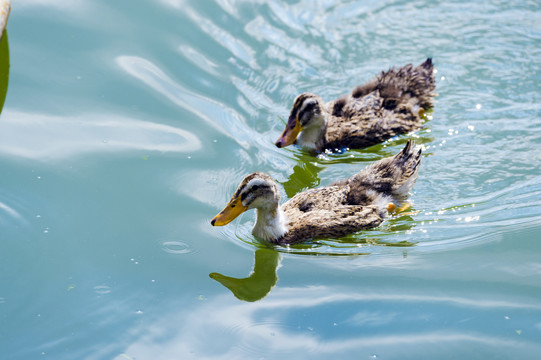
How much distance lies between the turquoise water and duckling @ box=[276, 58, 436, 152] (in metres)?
0.21

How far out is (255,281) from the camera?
6.39 metres

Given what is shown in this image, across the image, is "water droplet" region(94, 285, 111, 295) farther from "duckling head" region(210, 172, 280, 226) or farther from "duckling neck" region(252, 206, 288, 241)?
"duckling neck" region(252, 206, 288, 241)

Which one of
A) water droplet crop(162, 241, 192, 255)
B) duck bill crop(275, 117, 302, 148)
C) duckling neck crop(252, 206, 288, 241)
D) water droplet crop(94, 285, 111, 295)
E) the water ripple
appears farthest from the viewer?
duck bill crop(275, 117, 302, 148)

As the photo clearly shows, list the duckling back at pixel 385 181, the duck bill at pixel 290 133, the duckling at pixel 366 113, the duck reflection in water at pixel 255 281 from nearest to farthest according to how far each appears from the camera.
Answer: the duck reflection in water at pixel 255 281 < the duckling back at pixel 385 181 < the duck bill at pixel 290 133 < the duckling at pixel 366 113

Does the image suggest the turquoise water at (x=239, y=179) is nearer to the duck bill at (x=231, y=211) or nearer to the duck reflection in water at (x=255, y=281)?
the duck reflection in water at (x=255, y=281)

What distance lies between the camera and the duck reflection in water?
6.23 meters

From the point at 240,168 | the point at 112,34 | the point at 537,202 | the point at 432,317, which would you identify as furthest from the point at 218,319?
the point at 112,34

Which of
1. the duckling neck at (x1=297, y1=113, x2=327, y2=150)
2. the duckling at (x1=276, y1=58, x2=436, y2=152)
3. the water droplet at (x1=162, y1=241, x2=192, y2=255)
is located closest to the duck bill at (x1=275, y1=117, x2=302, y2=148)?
the duckling at (x1=276, y1=58, x2=436, y2=152)

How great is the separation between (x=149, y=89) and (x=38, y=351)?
431 cm

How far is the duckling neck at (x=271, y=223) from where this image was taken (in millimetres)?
6863

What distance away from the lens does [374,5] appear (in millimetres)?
10938

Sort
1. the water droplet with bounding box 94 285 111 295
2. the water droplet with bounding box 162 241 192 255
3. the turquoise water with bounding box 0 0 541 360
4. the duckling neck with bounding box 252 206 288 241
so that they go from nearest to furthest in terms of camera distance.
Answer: the turquoise water with bounding box 0 0 541 360 → the water droplet with bounding box 94 285 111 295 → the water droplet with bounding box 162 241 192 255 → the duckling neck with bounding box 252 206 288 241

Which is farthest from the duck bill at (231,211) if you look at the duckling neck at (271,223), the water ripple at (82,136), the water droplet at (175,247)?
the water ripple at (82,136)

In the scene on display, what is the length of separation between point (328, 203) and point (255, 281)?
126 cm
